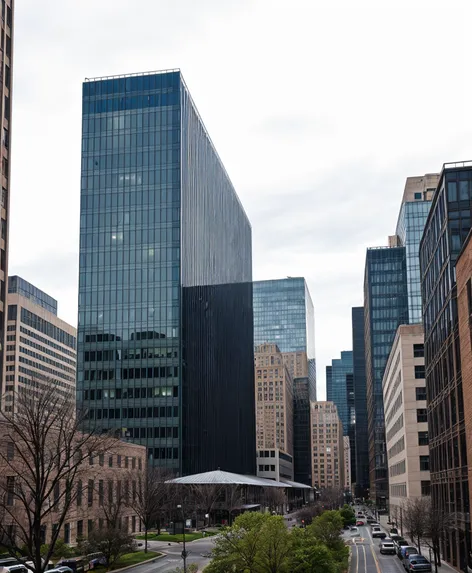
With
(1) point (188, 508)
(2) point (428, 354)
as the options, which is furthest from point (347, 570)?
(1) point (188, 508)

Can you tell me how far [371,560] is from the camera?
241ft

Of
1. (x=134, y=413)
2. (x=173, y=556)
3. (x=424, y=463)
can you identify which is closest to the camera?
(x=173, y=556)

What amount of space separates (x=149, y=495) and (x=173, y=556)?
1179 centimetres

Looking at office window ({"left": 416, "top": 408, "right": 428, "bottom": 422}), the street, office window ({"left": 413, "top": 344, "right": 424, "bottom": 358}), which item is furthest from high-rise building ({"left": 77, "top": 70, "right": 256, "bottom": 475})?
office window ({"left": 413, "top": 344, "right": 424, "bottom": 358})

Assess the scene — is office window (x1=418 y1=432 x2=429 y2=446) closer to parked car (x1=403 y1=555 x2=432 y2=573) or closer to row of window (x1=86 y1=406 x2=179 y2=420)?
parked car (x1=403 y1=555 x2=432 y2=573)

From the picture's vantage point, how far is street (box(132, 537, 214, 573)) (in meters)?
63.7

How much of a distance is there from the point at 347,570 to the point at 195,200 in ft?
345

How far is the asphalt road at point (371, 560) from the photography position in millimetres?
64750

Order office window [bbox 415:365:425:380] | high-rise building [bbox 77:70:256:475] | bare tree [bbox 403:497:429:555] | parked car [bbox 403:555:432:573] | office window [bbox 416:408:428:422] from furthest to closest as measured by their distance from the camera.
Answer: high-rise building [bbox 77:70:256:475], office window [bbox 416:408:428:422], office window [bbox 415:365:425:380], bare tree [bbox 403:497:429:555], parked car [bbox 403:555:432:573]

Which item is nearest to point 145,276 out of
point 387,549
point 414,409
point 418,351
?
point 418,351

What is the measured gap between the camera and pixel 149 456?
13462 cm

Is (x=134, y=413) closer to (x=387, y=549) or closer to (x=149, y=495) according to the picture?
(x=149, y=495)

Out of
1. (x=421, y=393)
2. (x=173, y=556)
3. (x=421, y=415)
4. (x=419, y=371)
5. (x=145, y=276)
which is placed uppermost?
(x=145, y=276)

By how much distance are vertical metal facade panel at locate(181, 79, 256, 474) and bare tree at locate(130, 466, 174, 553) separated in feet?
87.5
